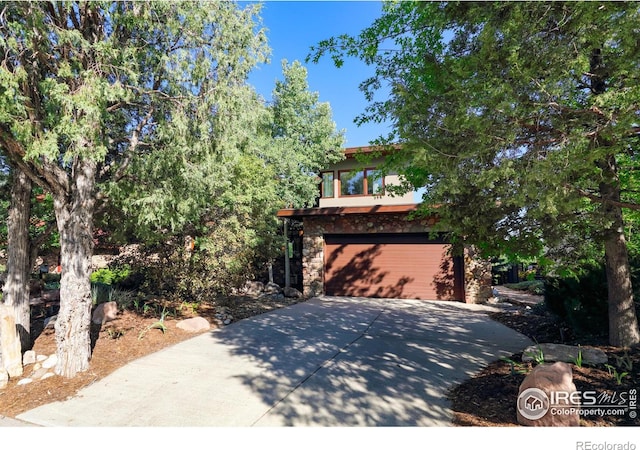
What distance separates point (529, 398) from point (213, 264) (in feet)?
21.1

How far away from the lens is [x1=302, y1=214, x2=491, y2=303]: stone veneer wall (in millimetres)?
9586

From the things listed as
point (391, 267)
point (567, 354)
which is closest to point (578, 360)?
point (567, 354)

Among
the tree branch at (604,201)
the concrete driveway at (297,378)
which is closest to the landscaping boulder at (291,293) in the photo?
the concrete driveway at (297,378)

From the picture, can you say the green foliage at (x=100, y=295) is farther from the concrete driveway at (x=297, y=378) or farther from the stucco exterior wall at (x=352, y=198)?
the stucco exterior wall at (x=352, y=198)

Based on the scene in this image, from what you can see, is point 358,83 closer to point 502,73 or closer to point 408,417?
point 502,73

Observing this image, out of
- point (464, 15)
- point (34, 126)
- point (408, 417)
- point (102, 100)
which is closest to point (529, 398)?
point (408, 417)

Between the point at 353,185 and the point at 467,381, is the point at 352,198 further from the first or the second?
the point at 467,381

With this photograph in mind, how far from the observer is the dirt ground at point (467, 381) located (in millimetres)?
3018

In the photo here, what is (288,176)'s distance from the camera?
1427cm

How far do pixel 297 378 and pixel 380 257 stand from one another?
23.9 ft

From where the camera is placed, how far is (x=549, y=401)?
2.68 m

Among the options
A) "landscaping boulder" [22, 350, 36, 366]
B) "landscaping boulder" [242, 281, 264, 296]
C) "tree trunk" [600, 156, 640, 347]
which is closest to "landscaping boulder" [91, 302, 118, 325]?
"landscaping boulder" [22, 350, 36, 366]

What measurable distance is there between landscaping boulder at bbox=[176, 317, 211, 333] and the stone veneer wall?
5.33 m

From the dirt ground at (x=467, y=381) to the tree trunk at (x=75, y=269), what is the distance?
0.28 m
